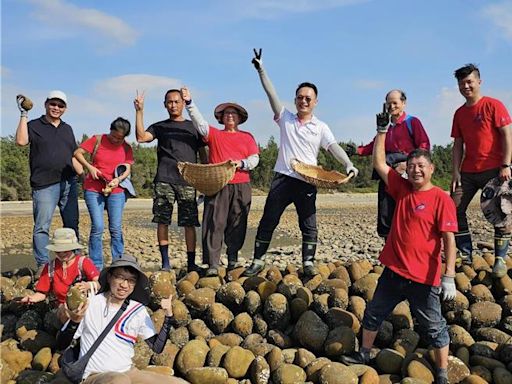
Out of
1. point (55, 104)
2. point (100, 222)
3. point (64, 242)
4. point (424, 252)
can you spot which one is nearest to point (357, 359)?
point (424, 252)

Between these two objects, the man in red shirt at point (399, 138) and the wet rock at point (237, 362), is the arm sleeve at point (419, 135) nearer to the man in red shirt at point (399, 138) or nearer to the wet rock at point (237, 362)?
the man in red shirt at point (399, 138)

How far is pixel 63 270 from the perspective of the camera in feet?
14.2

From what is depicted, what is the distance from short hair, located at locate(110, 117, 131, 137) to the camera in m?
5.79

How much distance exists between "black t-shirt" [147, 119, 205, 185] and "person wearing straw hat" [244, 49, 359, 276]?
0.96 metres

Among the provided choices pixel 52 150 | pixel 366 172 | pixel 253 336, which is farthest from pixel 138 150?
pixel 253 336

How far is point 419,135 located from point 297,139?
1243 millimetres

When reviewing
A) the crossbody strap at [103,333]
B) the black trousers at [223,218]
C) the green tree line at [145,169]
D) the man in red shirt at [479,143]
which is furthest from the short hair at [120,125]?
the green tree line at [145,169]

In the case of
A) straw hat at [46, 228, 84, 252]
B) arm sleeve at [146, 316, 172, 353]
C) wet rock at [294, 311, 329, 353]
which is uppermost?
straw hat at [46, 228, 84, 252]

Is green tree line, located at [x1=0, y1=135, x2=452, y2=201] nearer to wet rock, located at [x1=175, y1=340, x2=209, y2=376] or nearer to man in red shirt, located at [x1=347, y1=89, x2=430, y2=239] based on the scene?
man in red shirt, located at [x1=347, y1=89, x2=430, y2=239]

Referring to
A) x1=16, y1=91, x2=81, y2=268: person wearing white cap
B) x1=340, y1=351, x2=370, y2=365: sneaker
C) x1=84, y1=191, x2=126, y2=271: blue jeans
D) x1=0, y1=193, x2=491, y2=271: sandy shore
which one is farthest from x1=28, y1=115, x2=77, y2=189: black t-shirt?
x1=340, y1=351, x2=370, y2=365: sneaker

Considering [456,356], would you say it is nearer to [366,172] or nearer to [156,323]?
[156,323]

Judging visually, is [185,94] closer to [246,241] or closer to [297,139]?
[297,139]

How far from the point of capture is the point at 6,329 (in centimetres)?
491

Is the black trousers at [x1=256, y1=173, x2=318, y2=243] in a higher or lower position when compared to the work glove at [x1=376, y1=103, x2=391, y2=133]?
lower
